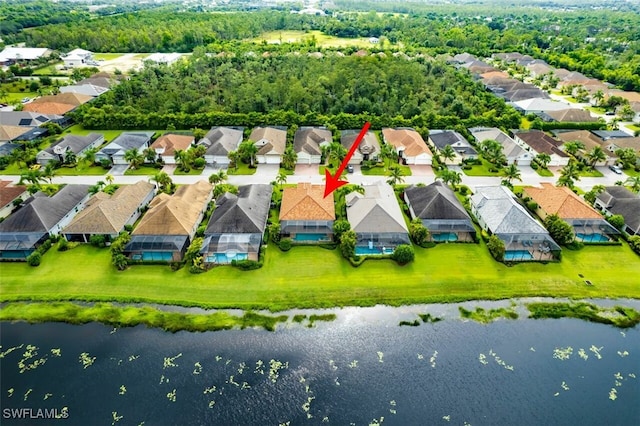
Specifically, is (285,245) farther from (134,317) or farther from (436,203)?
(436,203)

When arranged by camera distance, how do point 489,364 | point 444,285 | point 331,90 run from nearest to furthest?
point 489,364
point 444,285
point 331,90

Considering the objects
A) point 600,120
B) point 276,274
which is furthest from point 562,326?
point 600,120

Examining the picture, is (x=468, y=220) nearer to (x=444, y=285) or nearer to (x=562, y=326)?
(x=444, y=285)

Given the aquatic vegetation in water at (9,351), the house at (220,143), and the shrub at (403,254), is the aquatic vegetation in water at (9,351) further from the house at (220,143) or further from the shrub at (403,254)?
the house at (220,143)

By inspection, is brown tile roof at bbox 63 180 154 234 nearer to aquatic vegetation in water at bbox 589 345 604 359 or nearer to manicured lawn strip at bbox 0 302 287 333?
manicured lawn strip at bbox 0 302 287 333

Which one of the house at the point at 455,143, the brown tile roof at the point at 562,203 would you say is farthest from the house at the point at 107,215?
the brown tile roof at the point at 562,203

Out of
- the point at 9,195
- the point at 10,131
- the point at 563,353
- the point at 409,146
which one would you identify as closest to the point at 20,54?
the point at 10,131
